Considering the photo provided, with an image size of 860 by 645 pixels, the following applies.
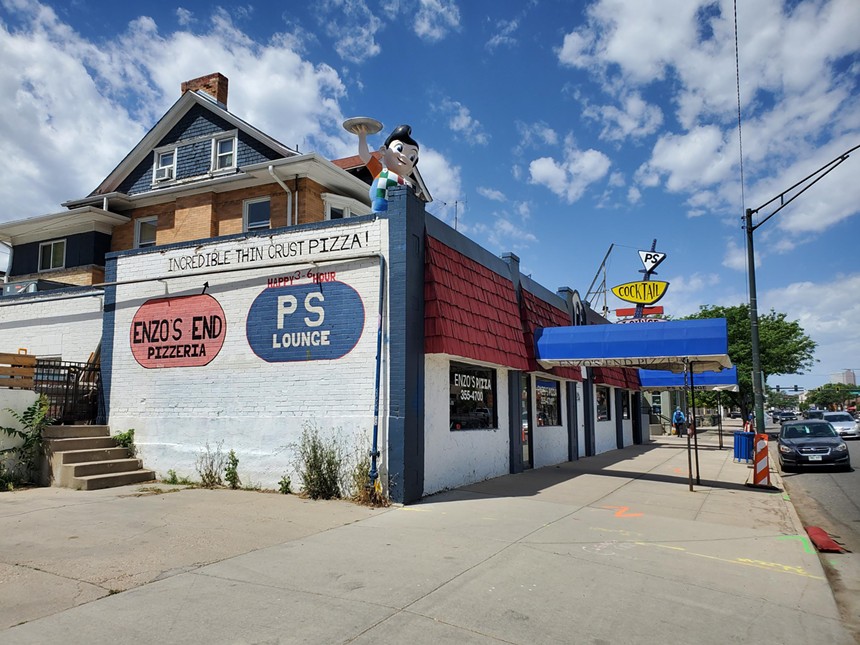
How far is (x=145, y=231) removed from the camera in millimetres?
20938

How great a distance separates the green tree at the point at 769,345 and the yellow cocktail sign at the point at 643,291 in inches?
916

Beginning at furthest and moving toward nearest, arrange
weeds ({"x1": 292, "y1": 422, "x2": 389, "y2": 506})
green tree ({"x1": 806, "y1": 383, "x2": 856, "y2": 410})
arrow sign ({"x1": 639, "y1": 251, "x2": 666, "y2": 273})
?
green tree ({"x1": 806, "y1": 383, "x2": 856, "y2": 410}), arrow sign ({"x1": 639, "y1": 251, "x2": 666, "y2": 273}), weeds ({"x1": 292, "y1": 422, "x2": 389, "y2": 506})

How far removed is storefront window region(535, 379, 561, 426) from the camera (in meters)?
16.6

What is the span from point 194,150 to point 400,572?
59.8 feet

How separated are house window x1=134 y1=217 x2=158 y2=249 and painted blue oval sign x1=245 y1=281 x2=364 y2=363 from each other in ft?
36.0

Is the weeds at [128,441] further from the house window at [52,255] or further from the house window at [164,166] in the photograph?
the house window at [52,255]

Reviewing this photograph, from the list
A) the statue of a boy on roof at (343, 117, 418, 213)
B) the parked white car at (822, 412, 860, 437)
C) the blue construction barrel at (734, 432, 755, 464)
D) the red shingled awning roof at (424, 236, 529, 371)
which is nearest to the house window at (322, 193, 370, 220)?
the statue of a boy on roof at (343, 117, 418, 213)

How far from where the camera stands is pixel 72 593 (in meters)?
5.49

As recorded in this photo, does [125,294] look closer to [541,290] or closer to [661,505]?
[541,290]

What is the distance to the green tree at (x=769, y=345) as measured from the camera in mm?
41972

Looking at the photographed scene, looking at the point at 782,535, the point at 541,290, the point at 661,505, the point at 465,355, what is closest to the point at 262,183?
the point at 541,290

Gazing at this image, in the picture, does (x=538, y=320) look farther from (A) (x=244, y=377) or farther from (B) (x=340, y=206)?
(A) (x=244, y=377)

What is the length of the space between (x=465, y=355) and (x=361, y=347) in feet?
6.56

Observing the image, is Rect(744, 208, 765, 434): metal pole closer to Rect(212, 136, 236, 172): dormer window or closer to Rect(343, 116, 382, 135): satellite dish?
Rect(343, 116, 382, 135): satellite dish
